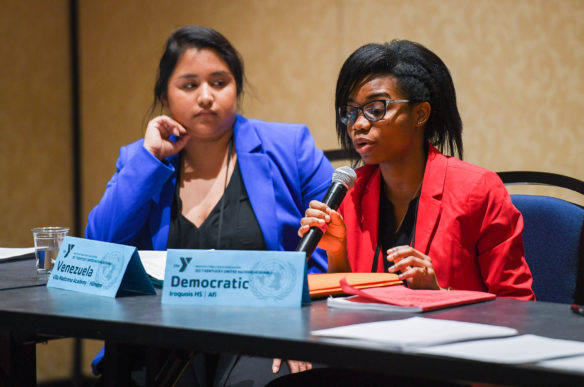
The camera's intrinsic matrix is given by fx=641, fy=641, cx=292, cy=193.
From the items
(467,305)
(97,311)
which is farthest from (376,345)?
(97,311)

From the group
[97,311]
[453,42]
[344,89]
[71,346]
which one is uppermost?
[453,42]

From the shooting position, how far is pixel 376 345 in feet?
2.39

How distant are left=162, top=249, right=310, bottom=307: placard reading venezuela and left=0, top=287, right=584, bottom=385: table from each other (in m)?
0.03

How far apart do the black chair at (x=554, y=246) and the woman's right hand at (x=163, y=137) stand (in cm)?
93

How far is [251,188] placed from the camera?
1.80 metres

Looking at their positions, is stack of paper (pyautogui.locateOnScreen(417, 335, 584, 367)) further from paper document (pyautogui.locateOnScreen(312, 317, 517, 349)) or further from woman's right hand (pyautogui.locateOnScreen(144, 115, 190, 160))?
woman's right hand (pyautogui.locateOnScreen(144, 115, 190, 160))

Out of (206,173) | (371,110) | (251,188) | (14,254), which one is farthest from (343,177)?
(14,254)

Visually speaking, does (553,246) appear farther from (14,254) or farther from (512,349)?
(14,254)

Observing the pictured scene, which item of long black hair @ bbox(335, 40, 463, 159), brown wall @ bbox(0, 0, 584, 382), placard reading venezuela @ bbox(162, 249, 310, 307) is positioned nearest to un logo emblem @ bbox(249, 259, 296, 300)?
placard reading venezuela @ bbox(162, 249, 310, 307)

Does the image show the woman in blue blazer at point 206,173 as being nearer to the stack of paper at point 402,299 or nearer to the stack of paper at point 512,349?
the stack of paper at point 402,299

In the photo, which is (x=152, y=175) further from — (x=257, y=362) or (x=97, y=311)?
(x=97, y=311)

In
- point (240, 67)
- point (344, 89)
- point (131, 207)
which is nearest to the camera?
point (344, 89)

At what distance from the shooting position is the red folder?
966 mm

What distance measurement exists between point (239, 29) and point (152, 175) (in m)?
1.28
